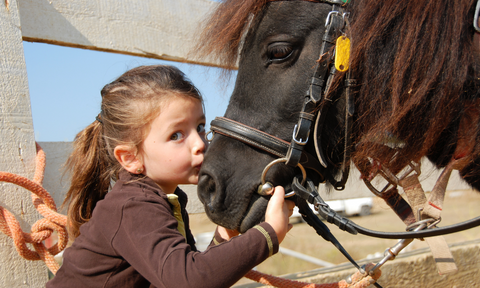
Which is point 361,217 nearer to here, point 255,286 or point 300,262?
point 300,262

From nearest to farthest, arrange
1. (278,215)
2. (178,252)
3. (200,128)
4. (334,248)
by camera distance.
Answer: (178,252), (278,215), (200,128), (334,248)

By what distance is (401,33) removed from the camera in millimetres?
1055

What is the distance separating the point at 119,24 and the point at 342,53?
977 millimetres

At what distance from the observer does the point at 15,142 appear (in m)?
1.18

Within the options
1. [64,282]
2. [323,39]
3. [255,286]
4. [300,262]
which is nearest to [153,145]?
[64,282]

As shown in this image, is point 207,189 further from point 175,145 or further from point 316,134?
point 316,134

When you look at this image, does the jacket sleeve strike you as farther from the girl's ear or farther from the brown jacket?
the girl's ear

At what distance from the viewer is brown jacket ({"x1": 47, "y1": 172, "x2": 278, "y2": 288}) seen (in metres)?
0.78

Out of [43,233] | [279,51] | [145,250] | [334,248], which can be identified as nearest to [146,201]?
[145,250]

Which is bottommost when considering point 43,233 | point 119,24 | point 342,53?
point 43,233

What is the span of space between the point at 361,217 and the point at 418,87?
27.7 ft

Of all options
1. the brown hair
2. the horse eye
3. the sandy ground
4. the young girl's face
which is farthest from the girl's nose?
the sandy ground

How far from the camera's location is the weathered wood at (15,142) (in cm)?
115

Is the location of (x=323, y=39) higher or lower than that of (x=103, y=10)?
lower
